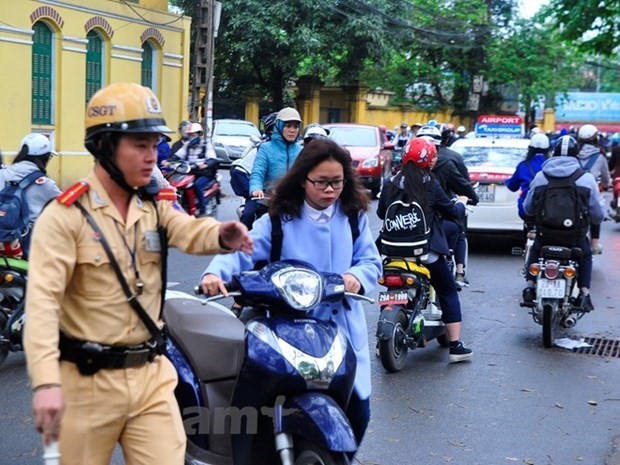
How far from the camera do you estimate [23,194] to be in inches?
288

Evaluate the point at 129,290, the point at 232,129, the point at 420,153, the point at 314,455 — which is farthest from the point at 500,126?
the point at 129,290

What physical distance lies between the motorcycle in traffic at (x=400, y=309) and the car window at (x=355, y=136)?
1697 cm

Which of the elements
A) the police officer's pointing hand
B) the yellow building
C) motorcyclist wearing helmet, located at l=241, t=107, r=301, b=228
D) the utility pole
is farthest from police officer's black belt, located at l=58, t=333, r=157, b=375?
the utility pole

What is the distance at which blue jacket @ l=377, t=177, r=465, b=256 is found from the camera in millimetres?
7613

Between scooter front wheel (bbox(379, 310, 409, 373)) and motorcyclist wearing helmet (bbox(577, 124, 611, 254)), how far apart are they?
13.8ft

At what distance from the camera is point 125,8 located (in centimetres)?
2383

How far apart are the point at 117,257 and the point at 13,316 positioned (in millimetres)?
4189

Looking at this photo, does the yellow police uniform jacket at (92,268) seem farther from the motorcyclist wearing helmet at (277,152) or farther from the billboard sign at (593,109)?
the billboard sign at (593,109)

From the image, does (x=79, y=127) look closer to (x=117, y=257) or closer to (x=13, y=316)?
(x=13, y=316)

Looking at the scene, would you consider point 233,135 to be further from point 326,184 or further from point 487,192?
point 326,184

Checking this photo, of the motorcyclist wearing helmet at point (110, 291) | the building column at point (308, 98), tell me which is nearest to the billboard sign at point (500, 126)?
the building column at point (308, 98)

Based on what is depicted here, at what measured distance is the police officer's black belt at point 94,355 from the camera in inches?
128

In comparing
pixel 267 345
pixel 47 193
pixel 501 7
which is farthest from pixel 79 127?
pixel 501 7

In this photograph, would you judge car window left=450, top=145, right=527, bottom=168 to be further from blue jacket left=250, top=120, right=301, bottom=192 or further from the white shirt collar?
the white shirt collar
